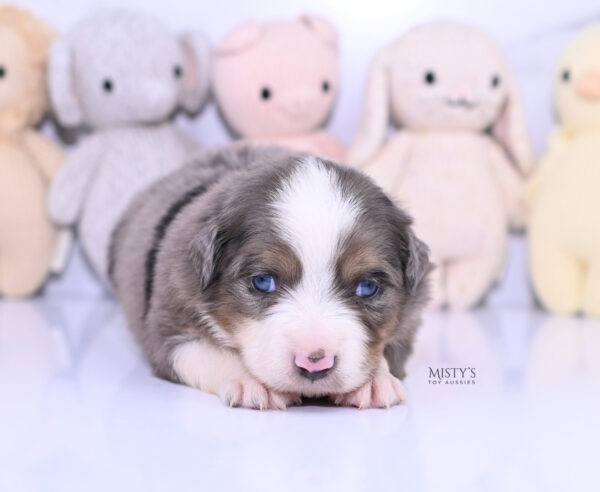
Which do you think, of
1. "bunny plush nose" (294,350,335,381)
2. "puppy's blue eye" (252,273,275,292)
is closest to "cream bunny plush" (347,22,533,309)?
"puppy's blue eye" (252,273,275,292)

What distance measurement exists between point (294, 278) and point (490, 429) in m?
0.61

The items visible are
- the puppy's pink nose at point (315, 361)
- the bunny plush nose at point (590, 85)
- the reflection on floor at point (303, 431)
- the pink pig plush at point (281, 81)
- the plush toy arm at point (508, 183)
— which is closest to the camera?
the reflection on floor at point (303, 431)

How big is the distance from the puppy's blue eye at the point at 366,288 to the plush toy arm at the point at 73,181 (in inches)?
79.3

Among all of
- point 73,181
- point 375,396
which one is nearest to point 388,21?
point 73,181

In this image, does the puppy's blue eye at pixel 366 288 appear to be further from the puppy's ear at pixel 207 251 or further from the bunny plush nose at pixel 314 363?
the puppy's ear at pixel 207 251

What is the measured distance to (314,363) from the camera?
6.70 ft

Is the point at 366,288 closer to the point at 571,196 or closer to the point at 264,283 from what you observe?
the point at 264,283

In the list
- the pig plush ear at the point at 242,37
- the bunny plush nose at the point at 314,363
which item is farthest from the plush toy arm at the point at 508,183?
the bunny plush nose at the point at 314,363

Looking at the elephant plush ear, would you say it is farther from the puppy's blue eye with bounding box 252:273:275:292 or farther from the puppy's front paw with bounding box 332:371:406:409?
the puppy's front paw with bounding box 332:371:406:409

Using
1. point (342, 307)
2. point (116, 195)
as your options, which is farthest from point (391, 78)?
point (342, 307)

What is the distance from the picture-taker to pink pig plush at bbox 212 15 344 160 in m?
3.80

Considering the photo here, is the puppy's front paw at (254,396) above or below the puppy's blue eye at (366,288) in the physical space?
below

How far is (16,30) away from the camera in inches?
152

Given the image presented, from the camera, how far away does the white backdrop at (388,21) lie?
4.25 metres
